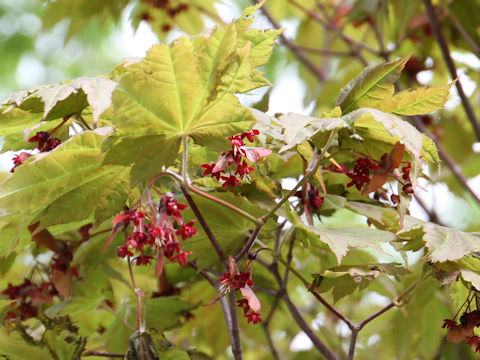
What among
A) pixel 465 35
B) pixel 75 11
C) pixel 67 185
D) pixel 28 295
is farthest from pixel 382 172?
pixel 75 11

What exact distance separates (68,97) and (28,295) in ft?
1.55

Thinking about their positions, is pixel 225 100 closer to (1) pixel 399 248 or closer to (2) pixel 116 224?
(2) pixel 116 224

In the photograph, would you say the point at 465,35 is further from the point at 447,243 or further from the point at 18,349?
the point at 18,349

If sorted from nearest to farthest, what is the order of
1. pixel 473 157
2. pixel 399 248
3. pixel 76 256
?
pixel 399 248
pixel 76 256
pixel 473 157

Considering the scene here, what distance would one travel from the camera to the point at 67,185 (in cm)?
77

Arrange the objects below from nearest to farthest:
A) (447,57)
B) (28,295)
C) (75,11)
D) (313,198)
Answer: (313,198)
(28,295)
(447,57)
(75,11)

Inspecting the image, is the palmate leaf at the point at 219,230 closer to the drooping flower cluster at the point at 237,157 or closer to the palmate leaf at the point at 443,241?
the drooping flower cluster at the point at 237,157

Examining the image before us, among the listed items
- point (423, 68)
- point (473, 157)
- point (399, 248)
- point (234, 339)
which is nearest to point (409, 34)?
point (423, 68)

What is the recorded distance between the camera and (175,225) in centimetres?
90

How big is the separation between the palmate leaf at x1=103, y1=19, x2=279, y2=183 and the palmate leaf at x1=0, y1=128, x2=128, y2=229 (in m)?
0.04

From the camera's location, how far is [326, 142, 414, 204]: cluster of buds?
2.57 feet

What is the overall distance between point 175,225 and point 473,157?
1297mm

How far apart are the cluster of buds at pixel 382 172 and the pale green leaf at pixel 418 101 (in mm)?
65

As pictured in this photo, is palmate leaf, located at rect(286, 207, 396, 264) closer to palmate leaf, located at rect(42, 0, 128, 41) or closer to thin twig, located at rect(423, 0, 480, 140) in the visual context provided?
thin twig, located at rect(423, 0, 480, 140)
